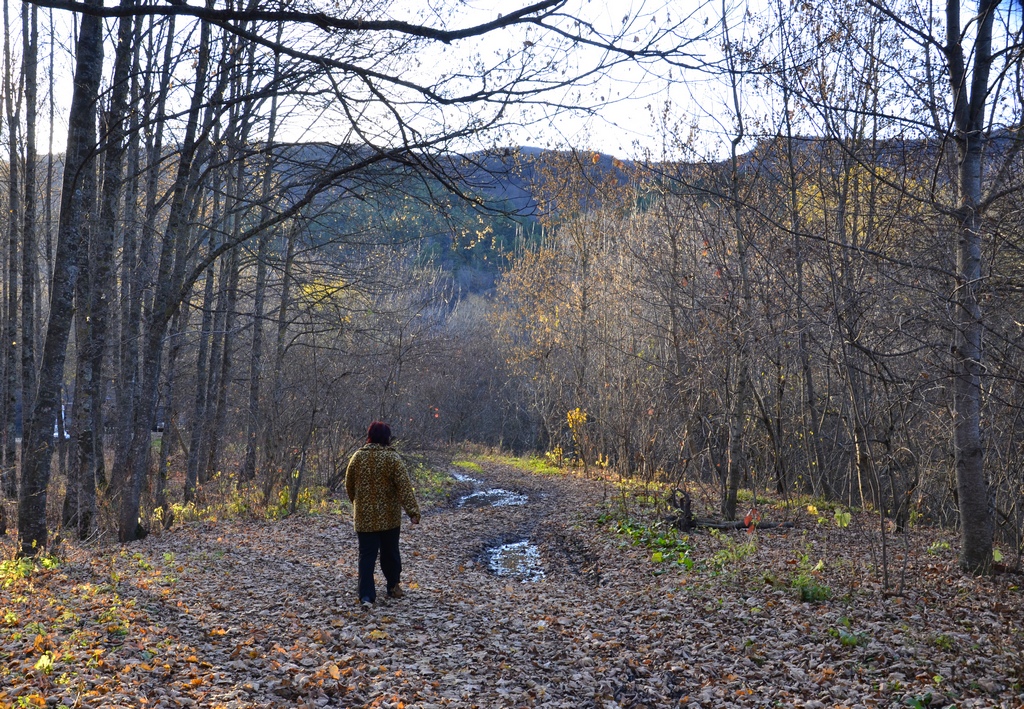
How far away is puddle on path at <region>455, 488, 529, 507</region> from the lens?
18.6 m

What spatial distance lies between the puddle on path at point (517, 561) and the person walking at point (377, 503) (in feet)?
11.0

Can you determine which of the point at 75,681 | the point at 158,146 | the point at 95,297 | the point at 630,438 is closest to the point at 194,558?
the point at 95,297

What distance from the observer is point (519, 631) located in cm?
717

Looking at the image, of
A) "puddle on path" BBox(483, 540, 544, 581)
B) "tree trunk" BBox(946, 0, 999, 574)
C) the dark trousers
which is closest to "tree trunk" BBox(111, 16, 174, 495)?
the dark trousers

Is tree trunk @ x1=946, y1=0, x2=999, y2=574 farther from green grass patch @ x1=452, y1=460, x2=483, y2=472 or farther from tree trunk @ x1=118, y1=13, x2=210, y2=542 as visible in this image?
green grass patch @ x1=452, y1=460, x2=483, y2=472

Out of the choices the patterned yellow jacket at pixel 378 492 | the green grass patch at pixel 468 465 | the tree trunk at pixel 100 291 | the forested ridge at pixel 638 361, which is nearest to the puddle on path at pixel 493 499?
the forested ridge at pixel 638 361

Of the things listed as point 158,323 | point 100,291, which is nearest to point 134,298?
point 158,323

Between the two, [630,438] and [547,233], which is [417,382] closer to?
[547,233]

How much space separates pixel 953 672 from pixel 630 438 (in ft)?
48.6

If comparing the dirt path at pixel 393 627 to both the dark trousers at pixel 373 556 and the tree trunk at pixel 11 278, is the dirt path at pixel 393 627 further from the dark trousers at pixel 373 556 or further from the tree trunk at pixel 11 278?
the tree trunk at pixel 11 278

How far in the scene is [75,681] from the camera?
4.59m

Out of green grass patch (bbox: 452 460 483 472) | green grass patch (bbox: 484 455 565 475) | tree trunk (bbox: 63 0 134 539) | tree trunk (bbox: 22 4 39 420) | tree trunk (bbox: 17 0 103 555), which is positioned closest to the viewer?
tree trunk (bbox: 17 0 103 555)

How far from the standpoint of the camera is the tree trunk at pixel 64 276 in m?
7.93

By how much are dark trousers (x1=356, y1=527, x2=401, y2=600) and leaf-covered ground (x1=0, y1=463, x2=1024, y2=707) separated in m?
0.24
